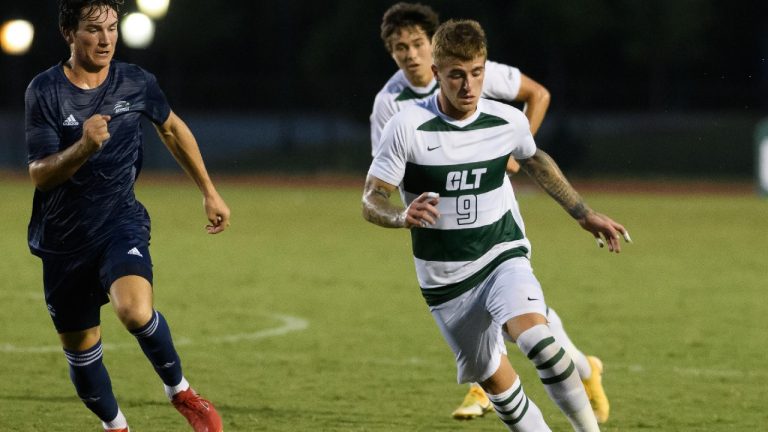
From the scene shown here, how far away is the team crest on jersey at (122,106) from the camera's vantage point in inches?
256

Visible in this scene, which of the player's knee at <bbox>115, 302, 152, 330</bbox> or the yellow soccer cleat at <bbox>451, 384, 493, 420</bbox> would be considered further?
the yellow soccer cleat at <bbox>451, 384, 493, 420</bbox>

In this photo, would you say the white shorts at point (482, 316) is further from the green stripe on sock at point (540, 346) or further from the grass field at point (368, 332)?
the grass field at point (368, 332)

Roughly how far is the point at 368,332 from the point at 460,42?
549cm

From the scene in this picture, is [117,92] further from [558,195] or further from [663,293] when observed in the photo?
[663,293]

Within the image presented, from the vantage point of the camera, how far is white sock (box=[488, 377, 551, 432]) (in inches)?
244

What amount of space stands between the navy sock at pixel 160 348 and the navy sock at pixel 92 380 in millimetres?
287

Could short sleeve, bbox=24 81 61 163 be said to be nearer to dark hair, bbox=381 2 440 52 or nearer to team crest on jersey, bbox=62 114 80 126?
team crest on jersey, bbox=62 114 80 126

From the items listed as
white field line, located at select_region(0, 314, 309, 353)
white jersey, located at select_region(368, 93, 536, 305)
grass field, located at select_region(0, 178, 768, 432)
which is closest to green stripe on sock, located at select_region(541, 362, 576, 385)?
white jersey, located at select_region(368, 93, 536, 305)

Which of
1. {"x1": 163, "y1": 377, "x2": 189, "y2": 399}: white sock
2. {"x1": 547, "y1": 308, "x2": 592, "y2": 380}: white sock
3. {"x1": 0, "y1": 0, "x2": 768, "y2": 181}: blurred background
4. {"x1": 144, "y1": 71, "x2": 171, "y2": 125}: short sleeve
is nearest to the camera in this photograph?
{"x1": 144, "y1": 71, "x2": 171, "y2": 125}: short sleeve

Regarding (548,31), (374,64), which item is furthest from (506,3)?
(374,64)

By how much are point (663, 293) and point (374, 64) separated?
92.4ft

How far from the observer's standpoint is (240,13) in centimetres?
5188

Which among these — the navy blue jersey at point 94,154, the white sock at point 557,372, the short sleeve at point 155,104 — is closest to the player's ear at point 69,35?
the navy blue jersey at point 94,154

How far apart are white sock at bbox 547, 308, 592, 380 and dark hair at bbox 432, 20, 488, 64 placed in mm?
1853
